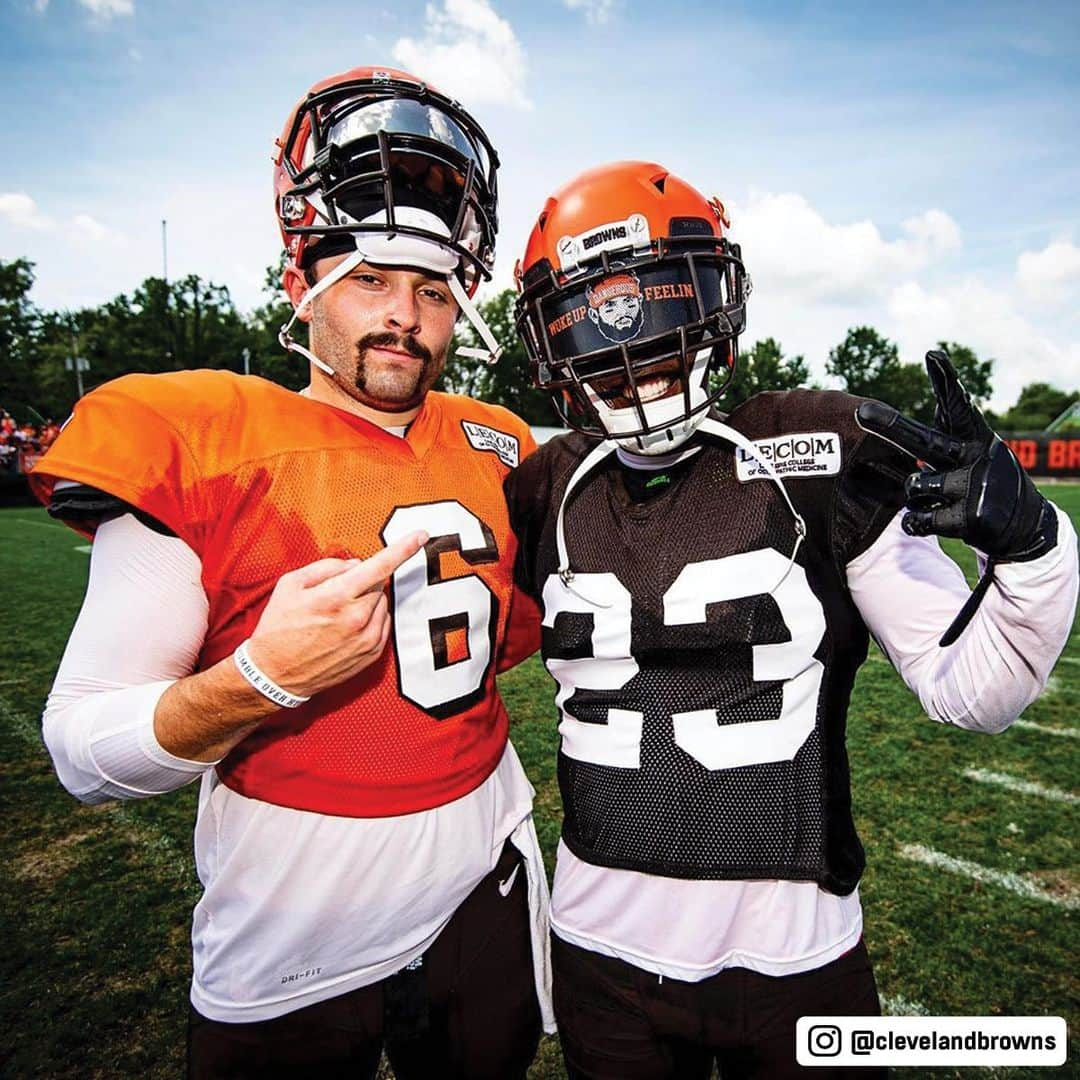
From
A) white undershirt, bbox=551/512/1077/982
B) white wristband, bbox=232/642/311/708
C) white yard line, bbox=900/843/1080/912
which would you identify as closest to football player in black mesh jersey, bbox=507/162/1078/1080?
white undershirt, bbox=551/512/1077/982

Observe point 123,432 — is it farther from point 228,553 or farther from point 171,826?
point 171,826

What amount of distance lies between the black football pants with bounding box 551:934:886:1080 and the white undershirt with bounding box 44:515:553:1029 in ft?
1.25

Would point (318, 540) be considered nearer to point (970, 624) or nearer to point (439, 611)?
point (439, 611)

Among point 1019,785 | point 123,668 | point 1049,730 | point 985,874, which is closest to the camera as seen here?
point 123,668

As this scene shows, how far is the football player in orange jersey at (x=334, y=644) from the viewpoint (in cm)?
146

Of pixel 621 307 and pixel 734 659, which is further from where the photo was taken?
pixel 621 307

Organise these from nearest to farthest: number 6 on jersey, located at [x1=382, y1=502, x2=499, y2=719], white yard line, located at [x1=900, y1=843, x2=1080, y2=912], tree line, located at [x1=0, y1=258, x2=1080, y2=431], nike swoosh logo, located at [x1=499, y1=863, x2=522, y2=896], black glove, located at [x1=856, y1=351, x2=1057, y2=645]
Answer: black glove, located at [x1=856, y1=351, x2=1057, y2=645], number 6 on jersey, located at [x1=382, y1=502, x2=499, y2=719], nike swoosh logo, located at [x1=499, y1=863, x2=522, y2=896], white yard line, located at [x1=900, y1=843, x2=1080, y2=912], tree line, located at [x1=0, y1=258, x2=1080, y2=431]

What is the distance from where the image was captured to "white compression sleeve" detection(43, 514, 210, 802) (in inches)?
56.8

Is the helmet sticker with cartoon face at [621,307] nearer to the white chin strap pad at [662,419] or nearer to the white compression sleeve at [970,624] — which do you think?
the white chin strap pad at [662,419]

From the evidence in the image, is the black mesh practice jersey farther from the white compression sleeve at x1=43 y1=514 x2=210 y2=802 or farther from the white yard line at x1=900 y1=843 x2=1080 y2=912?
the white yard line at x1=900 y1=843 x2=1080 y2=912

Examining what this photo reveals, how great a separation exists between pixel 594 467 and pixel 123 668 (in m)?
1.08

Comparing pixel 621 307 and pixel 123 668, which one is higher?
pixel 621 307

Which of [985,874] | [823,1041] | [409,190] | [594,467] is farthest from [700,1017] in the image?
[985,874]

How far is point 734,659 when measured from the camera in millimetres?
1555
